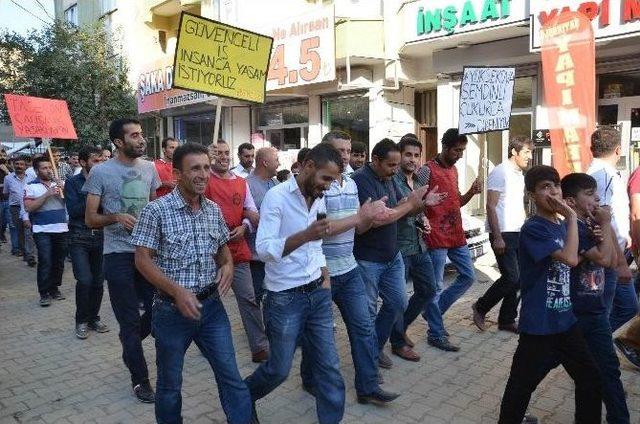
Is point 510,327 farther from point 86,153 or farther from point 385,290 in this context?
point 86,153

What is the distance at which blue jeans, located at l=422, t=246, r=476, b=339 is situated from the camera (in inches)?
197

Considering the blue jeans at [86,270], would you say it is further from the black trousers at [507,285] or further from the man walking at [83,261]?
the black trousers at [507,285]

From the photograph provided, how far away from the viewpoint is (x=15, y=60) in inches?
723

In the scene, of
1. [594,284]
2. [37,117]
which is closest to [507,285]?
[594,284]

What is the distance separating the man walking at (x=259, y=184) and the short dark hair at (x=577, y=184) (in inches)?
107

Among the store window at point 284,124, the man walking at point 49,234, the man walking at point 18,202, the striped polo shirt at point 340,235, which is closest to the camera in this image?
the striped polo shirt at point 340,235

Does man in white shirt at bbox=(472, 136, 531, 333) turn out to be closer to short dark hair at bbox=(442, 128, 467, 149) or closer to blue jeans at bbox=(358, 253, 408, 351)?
short dark hair at bbox=(442, 128, 467, 149)

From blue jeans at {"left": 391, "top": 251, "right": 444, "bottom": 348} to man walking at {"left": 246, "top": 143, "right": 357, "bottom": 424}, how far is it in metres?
1.49

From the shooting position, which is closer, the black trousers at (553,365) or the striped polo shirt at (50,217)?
the black trousers at (553,365)

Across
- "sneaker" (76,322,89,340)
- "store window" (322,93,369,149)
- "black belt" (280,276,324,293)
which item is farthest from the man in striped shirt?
"store window" (322,93,369,149)

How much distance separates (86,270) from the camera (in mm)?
5652

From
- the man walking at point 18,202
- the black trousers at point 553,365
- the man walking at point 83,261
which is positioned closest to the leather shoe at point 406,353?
the black trousers at point 553,365

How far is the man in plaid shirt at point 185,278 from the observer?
2.99 meters

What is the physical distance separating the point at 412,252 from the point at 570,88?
9.77 feet
